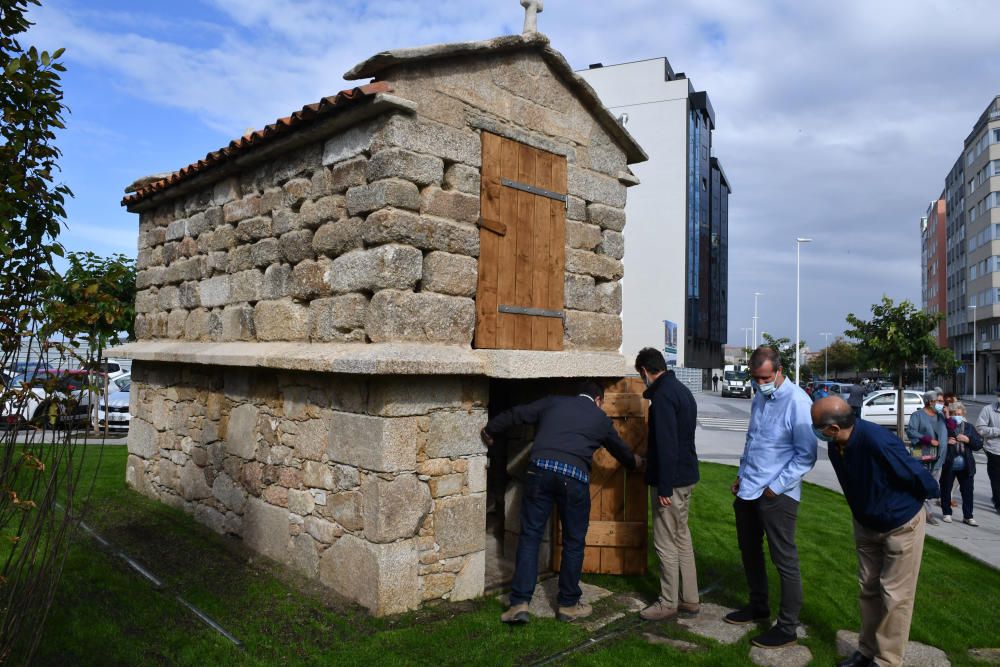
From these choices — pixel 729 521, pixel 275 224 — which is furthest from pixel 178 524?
pixel 729 521

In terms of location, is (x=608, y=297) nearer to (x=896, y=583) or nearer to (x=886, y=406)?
(x=896, y=583)

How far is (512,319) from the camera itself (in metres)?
5.70

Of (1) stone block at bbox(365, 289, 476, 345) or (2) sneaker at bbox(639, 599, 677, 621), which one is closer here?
(1) stone block at bbox(365, 289, 476, 345)

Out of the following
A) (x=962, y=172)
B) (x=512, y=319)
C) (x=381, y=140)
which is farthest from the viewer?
(x=962, y=172)

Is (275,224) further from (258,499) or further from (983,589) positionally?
(983,589)

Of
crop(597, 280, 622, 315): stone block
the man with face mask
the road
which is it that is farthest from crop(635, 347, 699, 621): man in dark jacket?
the man with face mask

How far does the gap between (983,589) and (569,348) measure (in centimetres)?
415

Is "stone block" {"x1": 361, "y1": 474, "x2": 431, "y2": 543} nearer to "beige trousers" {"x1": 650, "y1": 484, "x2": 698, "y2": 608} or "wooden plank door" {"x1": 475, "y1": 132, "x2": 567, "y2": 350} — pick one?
"wooden plank door" {"x1": 475, "y1": 132, "x2": 567, "y2": 350}

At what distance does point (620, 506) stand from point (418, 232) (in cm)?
292

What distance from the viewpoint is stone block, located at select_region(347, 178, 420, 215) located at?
4934 mm

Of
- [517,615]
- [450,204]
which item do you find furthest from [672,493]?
[450,204]

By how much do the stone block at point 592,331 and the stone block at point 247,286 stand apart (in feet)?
9.21

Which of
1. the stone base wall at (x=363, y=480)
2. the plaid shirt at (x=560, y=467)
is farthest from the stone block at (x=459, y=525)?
the plaid shirt at (x=560, y=467)

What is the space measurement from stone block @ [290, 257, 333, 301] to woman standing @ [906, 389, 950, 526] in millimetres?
7305
